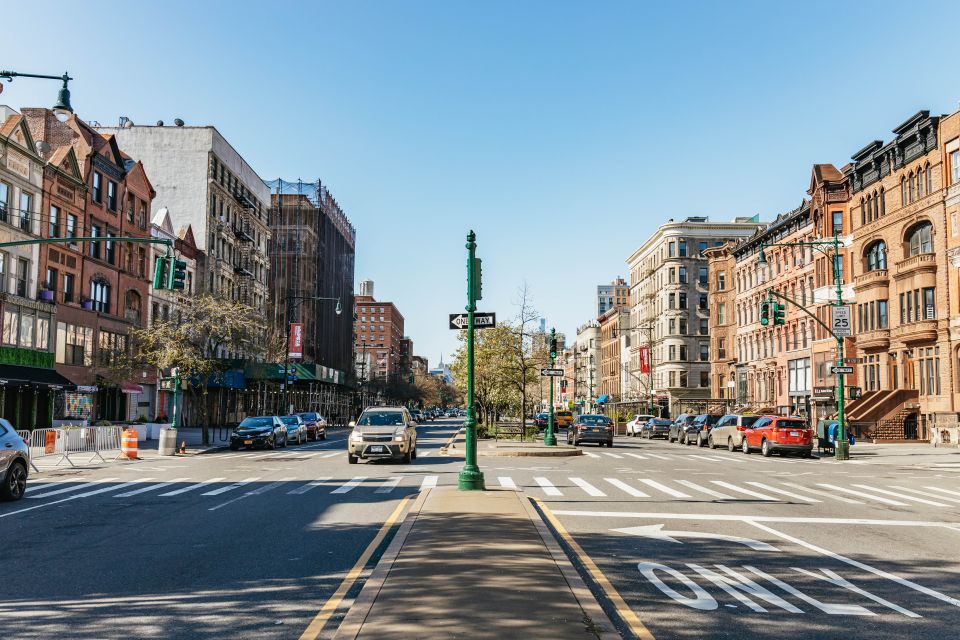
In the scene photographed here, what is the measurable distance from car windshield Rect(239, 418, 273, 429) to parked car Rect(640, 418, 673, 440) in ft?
91.8

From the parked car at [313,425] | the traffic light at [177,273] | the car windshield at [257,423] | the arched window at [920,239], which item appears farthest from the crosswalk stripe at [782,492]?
the parked car at [313,425]

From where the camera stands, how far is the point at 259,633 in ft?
21.1

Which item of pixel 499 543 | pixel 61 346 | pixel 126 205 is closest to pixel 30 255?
pixel 61 346

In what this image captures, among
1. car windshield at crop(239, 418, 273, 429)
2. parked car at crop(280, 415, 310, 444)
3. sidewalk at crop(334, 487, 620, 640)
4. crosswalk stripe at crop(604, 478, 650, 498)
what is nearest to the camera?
sidewalk at crop(334, 487, 620, 640)

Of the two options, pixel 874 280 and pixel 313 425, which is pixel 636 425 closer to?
pixel 874 280

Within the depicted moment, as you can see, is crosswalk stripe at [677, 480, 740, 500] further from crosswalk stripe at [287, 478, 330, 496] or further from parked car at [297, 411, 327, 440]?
parked car at [297, 411, 327, 440]

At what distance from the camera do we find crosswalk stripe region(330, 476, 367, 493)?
1765 cm

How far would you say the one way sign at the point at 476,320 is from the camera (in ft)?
53.8

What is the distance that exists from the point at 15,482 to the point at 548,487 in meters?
10.6

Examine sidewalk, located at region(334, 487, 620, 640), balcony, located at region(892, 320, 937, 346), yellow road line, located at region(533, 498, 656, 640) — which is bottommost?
yellow road line, located at region(533, 498, 656, 640)

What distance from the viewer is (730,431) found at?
131 ft

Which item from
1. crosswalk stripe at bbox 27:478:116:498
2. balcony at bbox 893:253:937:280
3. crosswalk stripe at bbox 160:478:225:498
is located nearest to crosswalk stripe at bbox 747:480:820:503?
crosswalk stripe at bbox 160:478:225:498

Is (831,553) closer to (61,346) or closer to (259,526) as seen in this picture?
(259,526)

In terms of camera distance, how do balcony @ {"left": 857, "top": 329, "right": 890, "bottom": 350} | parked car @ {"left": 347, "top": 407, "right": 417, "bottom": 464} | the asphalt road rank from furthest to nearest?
balcony @ {"left": 857, "top": 329, "right": 890, "bottom": 350} < parked car @ {"left": 347, "top": 407, "right": 417, "bottom": 464} < the asphalt road
